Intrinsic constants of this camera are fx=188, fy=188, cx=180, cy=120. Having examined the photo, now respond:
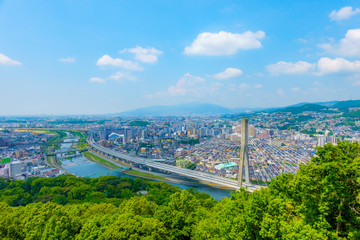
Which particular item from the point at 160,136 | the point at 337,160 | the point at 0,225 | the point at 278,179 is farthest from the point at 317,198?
the point at 160,136

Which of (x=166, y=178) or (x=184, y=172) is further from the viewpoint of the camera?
(x=166, y=178)

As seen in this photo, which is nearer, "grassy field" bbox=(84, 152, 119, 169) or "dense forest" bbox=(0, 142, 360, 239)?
"dense forest" bbox=(0, 142, 360, 239)

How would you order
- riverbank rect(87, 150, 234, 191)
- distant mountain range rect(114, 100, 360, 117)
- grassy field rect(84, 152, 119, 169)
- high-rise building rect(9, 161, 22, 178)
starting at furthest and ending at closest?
1. distant mountain range rect(114, 100, 360, 117)
2. grassy field rect(84, 152, 119, 169)
3. high-rise building rect(9, 161, 22, 178)
4. riverbank rect(87, 150, 234, 191)

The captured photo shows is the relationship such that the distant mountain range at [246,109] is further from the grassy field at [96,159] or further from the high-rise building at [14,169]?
the high-rise building at [14,169]

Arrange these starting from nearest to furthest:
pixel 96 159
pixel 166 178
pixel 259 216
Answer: pixel 259 216 → pixel 166 178 → pixel 96 159

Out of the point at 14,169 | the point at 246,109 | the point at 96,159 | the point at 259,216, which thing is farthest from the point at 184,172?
the point at 246,109

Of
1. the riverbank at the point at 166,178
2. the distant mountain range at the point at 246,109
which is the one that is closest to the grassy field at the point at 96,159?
the riverbank at the point at 166,178

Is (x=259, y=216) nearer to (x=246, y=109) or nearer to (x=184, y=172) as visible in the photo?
(x=184, y=172)

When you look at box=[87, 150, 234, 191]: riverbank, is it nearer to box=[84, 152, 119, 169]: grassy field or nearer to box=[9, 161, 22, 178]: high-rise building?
box=[84, 152, 119, 169]: grassy field

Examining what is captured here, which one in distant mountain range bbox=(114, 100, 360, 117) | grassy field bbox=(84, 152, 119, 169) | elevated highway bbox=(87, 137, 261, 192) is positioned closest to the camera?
elevated highway bbox=(87, 137, 261, 192)

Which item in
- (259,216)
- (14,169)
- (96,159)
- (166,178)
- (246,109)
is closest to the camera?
(259,216)

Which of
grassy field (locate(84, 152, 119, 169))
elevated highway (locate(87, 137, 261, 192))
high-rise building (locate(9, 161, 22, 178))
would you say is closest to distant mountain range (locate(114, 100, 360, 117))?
elevated highway (locate(87, 137, 261, 192))

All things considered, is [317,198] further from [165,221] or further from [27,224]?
[27,224]
